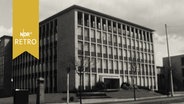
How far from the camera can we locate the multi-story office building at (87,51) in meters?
54.9

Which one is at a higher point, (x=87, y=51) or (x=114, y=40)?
(x=114, y=40)

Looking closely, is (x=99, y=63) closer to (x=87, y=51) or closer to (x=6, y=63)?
(x=87, y=51)

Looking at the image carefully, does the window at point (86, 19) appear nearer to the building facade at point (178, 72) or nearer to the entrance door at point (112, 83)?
the entrance door at point (112, 83)

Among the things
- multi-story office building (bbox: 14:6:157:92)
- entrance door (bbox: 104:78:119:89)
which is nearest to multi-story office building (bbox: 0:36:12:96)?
multi-story office building (bbox: 14:6:157:92)

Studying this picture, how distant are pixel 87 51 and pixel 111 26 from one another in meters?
11.0

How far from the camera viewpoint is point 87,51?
55969mm

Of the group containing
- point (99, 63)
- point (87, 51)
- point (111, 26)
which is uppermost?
point (111, 26)

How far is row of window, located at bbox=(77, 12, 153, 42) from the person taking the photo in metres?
57.3

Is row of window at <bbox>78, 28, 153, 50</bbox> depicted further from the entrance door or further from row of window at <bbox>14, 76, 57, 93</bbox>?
row of window at <bbox>14, 76, 57, 93</bbox>

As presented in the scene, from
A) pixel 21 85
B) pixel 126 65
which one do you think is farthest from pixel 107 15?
pixel 21 85

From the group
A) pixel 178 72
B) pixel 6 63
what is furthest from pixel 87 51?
pixel 178 72

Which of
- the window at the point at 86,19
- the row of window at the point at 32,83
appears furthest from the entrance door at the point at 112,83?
the window at the point at 86,19

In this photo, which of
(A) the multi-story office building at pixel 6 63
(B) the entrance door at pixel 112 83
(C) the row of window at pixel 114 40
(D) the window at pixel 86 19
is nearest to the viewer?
(C) the row of window at pixel 114 40

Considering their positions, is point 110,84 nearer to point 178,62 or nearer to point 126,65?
point 126,65
